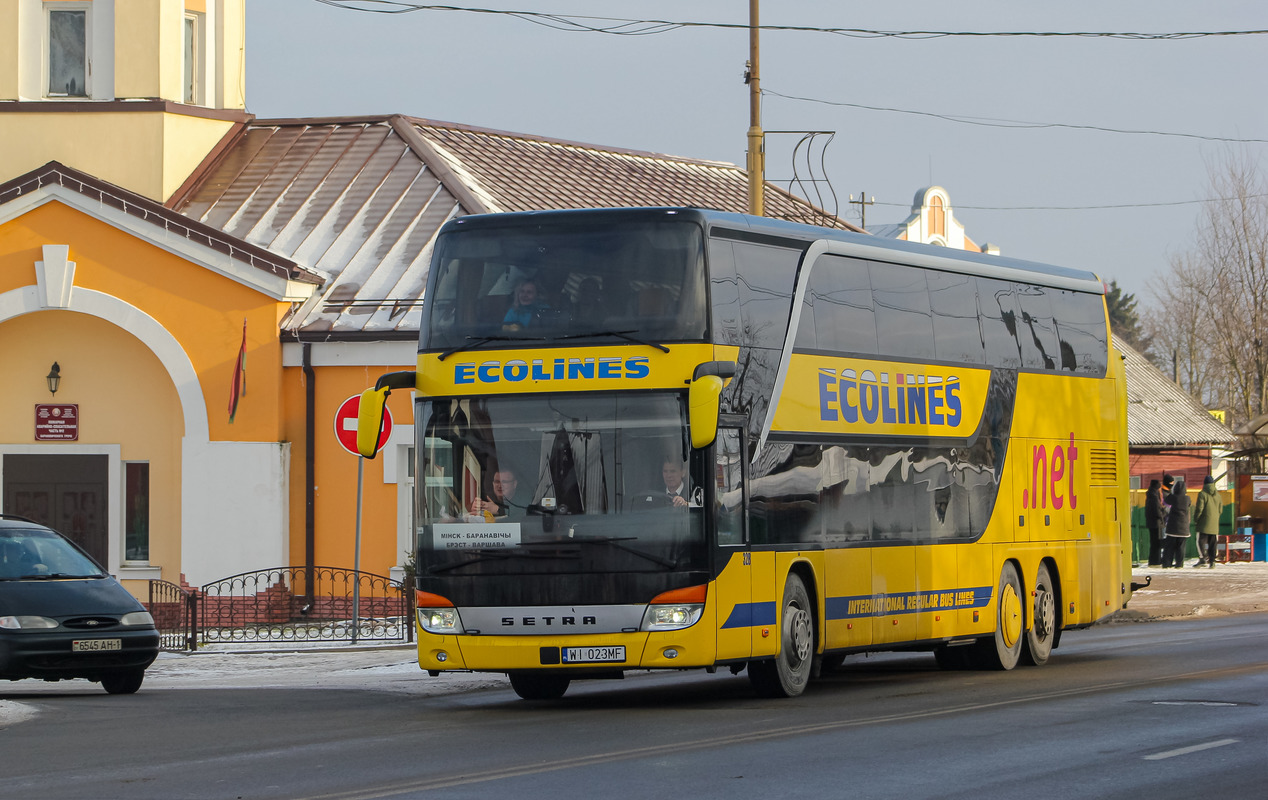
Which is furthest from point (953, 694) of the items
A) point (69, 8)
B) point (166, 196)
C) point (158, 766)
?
point (69, 8)

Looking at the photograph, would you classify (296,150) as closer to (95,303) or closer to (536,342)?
(95,303)

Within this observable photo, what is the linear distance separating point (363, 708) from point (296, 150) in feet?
60.5

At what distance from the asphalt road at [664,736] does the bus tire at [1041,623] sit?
0.54 metres

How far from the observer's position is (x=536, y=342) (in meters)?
14.1

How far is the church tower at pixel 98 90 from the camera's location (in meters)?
30.0

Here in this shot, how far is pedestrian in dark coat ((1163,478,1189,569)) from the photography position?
117 ft

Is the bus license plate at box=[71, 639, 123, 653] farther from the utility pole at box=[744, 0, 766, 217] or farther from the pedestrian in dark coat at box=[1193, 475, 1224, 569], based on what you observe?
the pedestrian in dark coat at box=[1193, 475, 1224, 569]

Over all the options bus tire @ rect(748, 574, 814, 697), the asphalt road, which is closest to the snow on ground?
the asphalt road

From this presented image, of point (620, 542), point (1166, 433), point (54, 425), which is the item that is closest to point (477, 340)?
point (620, 542)

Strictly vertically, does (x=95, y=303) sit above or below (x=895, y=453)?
above

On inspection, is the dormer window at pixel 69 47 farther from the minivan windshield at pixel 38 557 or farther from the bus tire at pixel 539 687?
the bus tire at pixel 539 687

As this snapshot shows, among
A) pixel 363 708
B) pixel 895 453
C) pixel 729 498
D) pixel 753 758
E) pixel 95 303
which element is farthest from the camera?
pixel 95 303

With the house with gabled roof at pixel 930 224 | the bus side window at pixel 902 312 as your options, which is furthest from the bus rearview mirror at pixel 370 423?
the house with gabled roof at pixel 930 224

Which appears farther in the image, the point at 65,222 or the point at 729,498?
the point at 65,222
